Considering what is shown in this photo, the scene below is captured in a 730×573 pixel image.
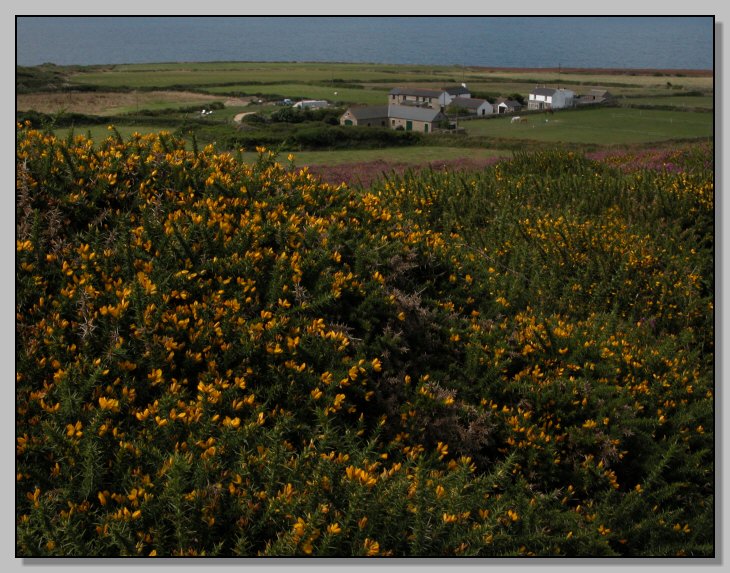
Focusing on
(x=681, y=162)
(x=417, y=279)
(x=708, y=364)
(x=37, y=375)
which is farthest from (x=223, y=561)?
(x=681, y=162)

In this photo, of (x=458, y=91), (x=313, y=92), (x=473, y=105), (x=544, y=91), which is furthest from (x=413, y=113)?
(x=544, y=91)

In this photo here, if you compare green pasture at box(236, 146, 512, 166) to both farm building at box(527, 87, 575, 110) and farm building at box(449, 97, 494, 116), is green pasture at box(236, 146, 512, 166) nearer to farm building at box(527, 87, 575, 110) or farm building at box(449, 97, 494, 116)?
farm building at box(527, 87, 575, 110)

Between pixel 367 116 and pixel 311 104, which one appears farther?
pixel 367 116

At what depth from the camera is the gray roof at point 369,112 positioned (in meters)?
37.4

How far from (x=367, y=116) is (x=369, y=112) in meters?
0.53

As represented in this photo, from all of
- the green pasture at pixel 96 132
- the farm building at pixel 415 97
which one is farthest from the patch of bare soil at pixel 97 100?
the farm building at pixel 415 97

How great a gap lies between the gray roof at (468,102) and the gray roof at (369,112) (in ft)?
34.7

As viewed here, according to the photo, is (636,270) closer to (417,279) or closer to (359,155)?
(417,279)

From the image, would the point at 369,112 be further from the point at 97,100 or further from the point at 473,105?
the point at 97,100

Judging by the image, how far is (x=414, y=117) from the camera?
42156 mm

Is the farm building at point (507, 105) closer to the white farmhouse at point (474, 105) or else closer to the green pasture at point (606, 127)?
the white farmhouse at point (474, 105)

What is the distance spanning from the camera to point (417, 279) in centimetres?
657

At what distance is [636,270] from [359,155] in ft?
46.4

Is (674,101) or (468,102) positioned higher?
(468,102)
